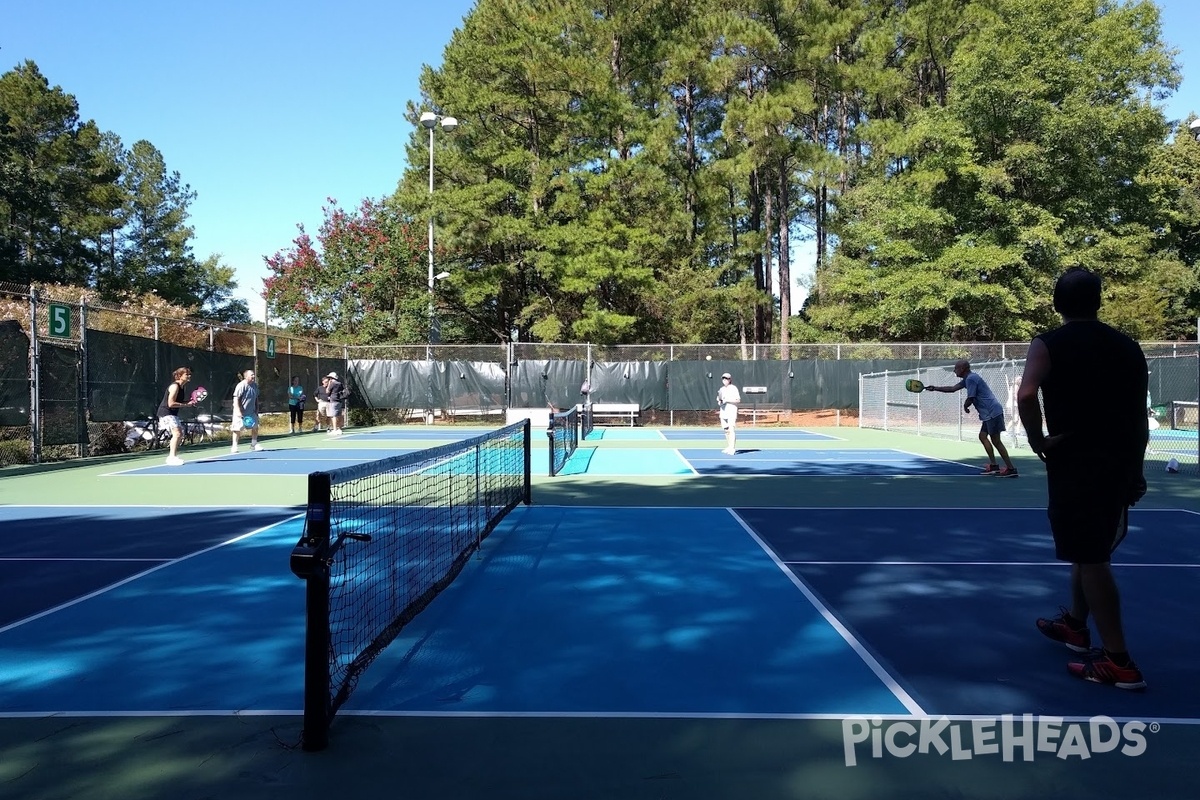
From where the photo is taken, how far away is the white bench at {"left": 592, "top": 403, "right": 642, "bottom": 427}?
1007 inches

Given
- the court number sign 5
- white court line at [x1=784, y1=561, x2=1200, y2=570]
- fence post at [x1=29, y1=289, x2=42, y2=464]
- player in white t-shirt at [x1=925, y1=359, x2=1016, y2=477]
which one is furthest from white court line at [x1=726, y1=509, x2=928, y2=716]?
the court number sign 5

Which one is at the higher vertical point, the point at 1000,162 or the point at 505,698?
the point at 1000,162

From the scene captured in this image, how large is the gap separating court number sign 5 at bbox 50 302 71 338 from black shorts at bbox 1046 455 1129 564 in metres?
15.3

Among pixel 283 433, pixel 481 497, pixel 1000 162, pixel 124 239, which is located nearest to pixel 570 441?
pixel 481 497

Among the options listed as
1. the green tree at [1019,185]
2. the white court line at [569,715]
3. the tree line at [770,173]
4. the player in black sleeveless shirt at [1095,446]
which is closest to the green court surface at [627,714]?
the white court line at [569,715]

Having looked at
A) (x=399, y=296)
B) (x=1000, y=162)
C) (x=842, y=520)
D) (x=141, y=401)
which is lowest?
(x=842, y=520)

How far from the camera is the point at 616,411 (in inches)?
1012

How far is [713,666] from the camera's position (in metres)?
3.97

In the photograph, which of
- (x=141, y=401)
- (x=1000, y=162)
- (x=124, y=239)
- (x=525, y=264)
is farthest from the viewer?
(x=124, y=239)

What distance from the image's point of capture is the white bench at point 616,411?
25.6 m

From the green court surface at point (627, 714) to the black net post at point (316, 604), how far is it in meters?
0.11

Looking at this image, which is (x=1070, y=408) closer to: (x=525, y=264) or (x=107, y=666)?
(x=107, y=666)

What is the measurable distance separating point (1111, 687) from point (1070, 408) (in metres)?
1.28

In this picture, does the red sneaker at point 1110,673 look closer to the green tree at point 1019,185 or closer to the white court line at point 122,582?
the white court line at point 122,582
